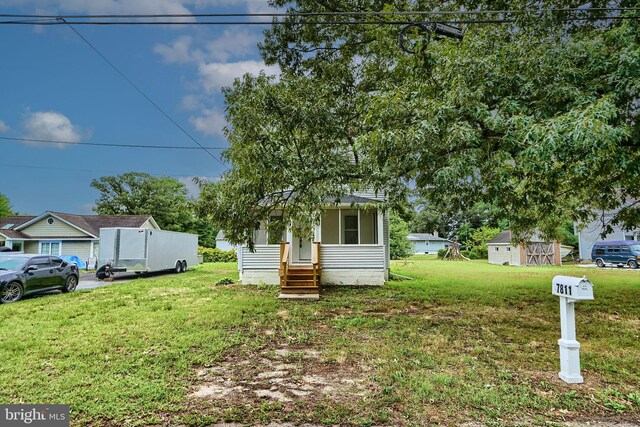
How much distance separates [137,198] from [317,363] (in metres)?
38.0

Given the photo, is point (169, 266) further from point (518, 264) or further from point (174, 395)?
Result: point (518, 264)

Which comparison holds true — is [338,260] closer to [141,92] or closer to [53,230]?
[141,92]

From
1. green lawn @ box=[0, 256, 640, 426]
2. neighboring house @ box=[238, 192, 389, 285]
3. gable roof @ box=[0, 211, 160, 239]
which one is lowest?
green lawn @ box=[0, 256, 640, 426]

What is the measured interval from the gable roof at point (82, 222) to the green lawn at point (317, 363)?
700 inches

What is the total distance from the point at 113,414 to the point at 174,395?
1.85ft

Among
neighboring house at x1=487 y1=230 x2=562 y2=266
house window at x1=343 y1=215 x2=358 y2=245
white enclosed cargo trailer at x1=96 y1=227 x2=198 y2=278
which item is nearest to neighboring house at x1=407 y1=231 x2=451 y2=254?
neighboring house at x1=487 y1=230 x2=562 y2=266

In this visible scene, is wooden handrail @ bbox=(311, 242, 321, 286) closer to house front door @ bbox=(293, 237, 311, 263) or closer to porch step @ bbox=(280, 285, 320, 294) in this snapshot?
porch step @ bbox=(280, 285, 320, 294)

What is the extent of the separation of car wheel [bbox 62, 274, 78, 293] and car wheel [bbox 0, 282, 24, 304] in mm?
1664

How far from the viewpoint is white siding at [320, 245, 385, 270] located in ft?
40.8

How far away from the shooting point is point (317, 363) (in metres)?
4.53

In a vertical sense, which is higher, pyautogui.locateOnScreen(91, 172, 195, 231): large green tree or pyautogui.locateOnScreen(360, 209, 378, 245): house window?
pyautogui.locateOnScreen(91, 172, 195, 231): large green tree

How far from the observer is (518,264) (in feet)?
84.8

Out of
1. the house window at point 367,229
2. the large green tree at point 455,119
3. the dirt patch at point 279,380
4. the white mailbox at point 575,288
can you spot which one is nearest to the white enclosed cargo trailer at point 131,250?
the large green tree at point 455,119

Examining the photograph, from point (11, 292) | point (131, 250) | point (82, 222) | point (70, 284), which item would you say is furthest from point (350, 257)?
point (82, 222)
